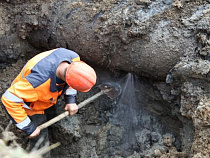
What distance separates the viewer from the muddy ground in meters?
2.39

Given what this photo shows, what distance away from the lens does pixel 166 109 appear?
9.71ft

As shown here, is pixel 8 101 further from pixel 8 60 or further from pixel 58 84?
pixel 8 60

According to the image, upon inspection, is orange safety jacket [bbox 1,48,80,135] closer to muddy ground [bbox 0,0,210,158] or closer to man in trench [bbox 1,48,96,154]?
man in trench [bbox 1,48,96,154]

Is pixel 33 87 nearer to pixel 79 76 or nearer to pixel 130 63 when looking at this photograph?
pixel 79 76

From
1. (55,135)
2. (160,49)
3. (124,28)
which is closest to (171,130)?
(160,49)

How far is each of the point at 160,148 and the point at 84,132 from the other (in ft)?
3.68

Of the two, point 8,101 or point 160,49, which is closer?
point 8,101

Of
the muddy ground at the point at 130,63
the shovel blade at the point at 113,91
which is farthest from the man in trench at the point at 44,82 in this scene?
the shovel blade at the point at 113,91

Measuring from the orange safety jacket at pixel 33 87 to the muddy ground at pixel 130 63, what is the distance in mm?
689

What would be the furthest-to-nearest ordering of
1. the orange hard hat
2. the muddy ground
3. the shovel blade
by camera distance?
the shovel blade → the muddy ground → the orange hard hat

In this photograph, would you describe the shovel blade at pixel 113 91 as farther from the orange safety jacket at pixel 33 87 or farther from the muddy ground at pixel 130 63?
the orange safety jacket at pixel 33 87

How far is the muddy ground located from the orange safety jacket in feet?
2.26

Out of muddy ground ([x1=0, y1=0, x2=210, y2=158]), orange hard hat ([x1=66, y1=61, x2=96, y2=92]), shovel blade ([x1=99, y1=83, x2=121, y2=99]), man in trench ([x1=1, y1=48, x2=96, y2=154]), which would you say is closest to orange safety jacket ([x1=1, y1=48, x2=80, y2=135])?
man in trench ([x1=1, y1=48, x2=96, y2=154])

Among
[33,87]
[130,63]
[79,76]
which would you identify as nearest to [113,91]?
[130,63]
